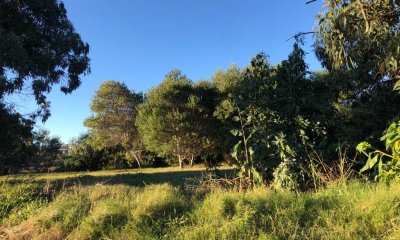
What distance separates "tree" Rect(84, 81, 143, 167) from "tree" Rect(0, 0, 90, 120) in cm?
2093

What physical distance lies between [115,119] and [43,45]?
22841 mm

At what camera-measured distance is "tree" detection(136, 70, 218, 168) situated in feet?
87.1

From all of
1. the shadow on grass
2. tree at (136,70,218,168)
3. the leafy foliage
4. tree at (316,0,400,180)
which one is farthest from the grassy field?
tree at (136,70,218,168)

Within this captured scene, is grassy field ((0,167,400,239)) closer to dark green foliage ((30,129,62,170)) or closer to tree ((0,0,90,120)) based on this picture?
tree ((0,0,90,120))

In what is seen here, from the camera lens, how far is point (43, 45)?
505 inches

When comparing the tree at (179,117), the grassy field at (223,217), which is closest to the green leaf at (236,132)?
the grassy field at (223,217)

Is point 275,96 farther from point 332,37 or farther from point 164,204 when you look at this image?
point 164,204

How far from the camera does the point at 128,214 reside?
4.00 m

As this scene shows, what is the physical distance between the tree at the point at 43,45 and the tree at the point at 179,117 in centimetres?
1295

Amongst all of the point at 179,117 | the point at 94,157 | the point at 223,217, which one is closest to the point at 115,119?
the point at 94,157

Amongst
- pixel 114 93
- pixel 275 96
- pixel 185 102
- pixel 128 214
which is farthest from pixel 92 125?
pixel 128 214

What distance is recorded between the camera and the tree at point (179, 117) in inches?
1045

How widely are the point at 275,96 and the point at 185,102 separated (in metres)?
20.1

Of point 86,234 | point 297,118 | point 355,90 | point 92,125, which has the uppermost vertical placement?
point 92,125
